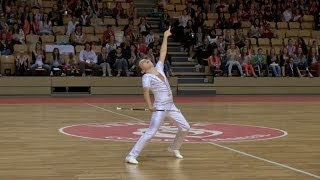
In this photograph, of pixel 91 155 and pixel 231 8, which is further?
pixel 231 8

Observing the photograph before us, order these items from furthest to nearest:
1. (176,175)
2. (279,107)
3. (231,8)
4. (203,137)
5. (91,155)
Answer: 1. (231,8)
2. (279,107)
3. (203,137)
4. (91,155)
5. (176,175)

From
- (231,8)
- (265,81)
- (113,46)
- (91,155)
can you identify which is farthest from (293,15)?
(91,155)

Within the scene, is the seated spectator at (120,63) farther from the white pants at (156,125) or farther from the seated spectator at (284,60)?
the white pants at (156,125)

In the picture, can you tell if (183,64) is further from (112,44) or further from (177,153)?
(177,153)

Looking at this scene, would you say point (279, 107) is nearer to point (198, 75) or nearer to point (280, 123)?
point (280, 123)

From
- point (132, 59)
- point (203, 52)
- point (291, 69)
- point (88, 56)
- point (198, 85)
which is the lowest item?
point (198, 85)

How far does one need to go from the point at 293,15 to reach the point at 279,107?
11.4 meters

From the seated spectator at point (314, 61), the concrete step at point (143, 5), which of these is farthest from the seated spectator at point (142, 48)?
the seated spectator at point (314, 61)

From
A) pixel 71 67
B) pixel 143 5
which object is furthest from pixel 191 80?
pixel 143 5

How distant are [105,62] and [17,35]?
3492 mm

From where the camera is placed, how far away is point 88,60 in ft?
74.5

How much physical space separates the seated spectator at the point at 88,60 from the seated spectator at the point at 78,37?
79 cm

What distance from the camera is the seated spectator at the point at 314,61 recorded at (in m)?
25.3

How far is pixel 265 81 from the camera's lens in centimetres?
2434
